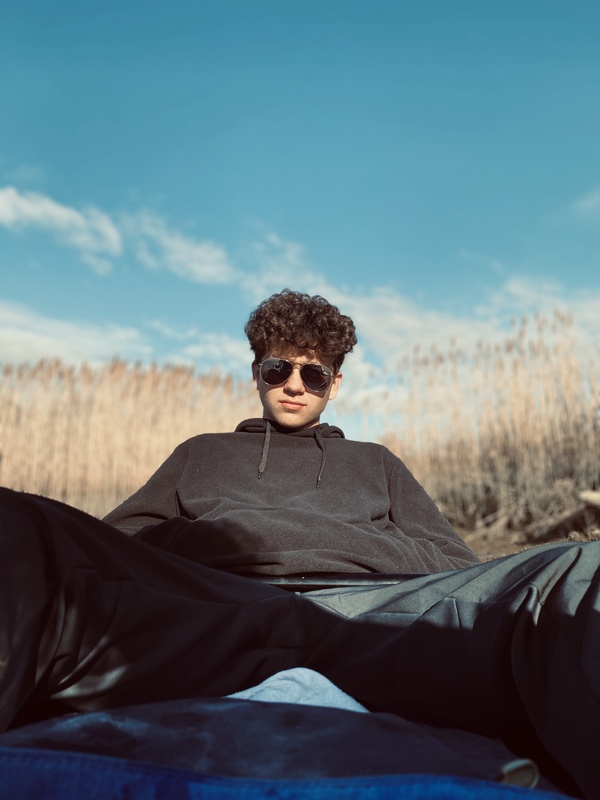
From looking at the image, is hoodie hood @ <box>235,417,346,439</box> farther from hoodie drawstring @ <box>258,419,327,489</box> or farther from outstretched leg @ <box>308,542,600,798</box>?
outstretched leg @ <box>308,542,600,798</box>

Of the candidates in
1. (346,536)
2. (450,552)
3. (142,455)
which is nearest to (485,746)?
(346,536)

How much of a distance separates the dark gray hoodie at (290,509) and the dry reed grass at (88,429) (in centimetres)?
532

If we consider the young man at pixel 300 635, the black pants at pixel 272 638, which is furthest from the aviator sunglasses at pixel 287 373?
the black pants at pixel 272 638

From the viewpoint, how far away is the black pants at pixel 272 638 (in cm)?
97

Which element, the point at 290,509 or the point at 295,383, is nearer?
the point at 290,509

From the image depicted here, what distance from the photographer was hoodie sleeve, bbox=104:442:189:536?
2.09 metres

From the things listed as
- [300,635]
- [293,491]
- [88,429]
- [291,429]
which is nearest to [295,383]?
[291,429]

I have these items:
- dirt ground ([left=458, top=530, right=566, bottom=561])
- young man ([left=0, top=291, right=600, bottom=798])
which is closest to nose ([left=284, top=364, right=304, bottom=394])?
young man ([left=0, top=291, right=600, bottom=798])

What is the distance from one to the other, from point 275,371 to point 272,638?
1182 millimetres

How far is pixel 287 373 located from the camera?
2.36 m

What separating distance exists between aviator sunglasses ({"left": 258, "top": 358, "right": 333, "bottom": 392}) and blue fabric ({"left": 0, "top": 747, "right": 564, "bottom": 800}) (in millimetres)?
1636

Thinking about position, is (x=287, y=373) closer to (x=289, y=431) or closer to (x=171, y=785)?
(x=289, y=431)

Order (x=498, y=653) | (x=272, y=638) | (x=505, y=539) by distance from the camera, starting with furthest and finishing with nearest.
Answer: (x=505, y=539)
(x=272, y=638)
(x=498, y=653)

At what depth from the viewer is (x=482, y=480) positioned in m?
7.03
